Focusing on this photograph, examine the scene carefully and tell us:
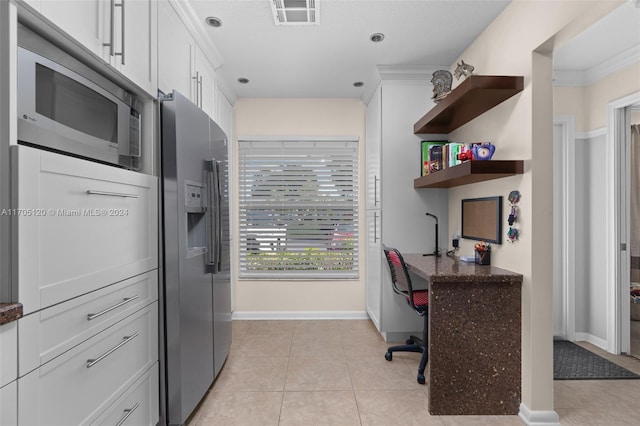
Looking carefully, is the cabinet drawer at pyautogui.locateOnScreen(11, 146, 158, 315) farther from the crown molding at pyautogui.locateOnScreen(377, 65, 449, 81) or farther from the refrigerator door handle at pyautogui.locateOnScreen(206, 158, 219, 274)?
the crown molding at pyautogui.locateOnScreen(377, 65, 449, 81)

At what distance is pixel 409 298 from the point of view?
2.30 meters

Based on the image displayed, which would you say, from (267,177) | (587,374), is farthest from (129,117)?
(587,374)

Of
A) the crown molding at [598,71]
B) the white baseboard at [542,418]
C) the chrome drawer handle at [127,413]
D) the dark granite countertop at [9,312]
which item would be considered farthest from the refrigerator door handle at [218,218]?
the crown molding at [598,71]

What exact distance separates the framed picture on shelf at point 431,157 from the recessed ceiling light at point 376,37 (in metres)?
0.94

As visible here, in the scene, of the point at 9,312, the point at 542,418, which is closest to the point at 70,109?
the point at 9,312

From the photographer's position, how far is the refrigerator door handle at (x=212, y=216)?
201 cm

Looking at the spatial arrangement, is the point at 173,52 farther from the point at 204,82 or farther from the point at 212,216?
the point at 212,216

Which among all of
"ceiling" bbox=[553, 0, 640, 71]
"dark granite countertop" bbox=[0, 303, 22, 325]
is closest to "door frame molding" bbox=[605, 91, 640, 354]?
"ceiling" bbox=[553, 0, 640, 71]

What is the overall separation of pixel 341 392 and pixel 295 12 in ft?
8.40

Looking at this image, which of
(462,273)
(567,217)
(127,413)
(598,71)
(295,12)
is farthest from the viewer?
(567,217)

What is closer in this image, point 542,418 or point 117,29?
point 117,29

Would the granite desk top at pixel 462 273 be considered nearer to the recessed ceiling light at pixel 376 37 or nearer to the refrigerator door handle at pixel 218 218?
the refrigerator door handle at pixel 218 218

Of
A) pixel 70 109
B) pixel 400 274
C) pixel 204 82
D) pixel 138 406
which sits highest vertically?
pixel 204 82

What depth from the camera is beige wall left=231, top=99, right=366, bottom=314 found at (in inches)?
143
